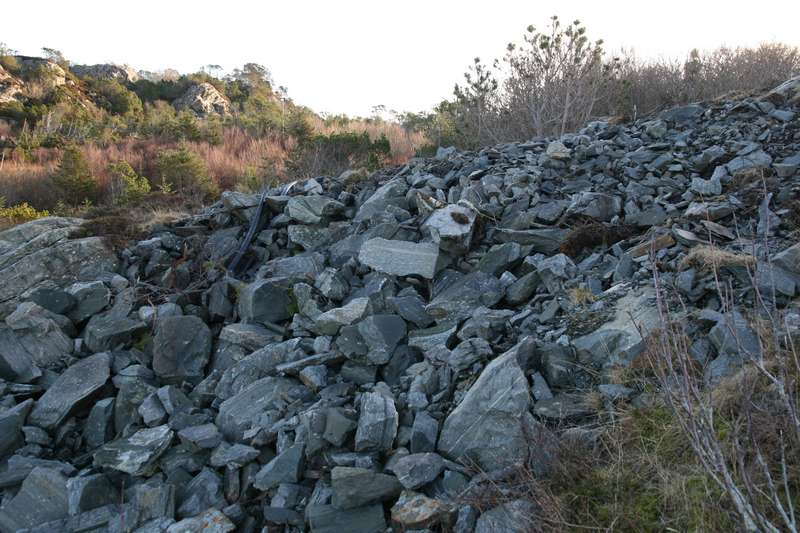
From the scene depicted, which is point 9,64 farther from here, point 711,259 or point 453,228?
point 711,259

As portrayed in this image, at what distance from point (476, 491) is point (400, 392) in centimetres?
104

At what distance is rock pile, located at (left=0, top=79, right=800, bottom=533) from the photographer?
10.2 feet

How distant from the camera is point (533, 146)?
698 centimetres

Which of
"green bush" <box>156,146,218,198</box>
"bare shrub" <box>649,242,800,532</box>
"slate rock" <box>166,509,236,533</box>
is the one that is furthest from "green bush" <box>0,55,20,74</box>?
"bare shrub" <box>649,242,800,532</box>

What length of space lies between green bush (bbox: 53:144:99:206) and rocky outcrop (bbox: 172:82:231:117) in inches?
478

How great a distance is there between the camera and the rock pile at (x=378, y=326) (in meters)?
3.10

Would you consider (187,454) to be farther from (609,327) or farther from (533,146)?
(533,146)

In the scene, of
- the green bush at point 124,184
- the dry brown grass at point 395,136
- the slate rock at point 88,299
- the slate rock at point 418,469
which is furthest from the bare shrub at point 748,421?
the green bush at point 124,184

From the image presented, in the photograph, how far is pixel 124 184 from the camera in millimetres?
10836

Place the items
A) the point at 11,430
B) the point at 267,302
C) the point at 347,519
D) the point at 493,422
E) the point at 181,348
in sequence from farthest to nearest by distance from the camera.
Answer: the point at 267,302, the point at 181,348, the point at 11,430, the point at 493,422, the point at 347,519

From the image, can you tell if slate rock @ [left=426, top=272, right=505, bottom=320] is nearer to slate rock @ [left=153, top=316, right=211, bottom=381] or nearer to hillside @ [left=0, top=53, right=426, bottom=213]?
slate rock @ [left=153, top=316, right=211, bottom=381]

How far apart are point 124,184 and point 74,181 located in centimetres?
110

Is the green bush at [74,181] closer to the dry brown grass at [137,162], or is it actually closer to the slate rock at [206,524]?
the dry brown grass at [137,162]

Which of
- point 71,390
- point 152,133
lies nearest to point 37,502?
point 71,390
